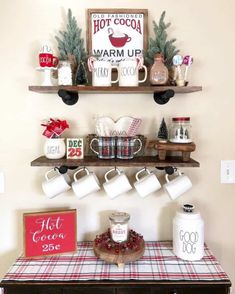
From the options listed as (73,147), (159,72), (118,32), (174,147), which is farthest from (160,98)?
(73,147)

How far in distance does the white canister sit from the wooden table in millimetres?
33

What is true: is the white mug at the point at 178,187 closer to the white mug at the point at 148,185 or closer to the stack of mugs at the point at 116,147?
the white mug at the point at 148,185

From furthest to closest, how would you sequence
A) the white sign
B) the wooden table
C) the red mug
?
the white sign, the red mug, the wooden table

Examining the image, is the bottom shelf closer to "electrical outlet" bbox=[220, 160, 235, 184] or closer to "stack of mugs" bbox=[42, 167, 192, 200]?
"stack of mugs" bbox=[42, 167, 192, 200]

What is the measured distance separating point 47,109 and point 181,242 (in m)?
0.86

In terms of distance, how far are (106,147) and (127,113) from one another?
0.22 m

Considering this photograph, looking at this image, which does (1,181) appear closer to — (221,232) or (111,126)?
(111,126)


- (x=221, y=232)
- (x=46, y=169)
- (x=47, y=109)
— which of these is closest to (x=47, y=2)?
(x=47, y=109)

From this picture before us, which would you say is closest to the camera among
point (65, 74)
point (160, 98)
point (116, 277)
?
point (116, 277)

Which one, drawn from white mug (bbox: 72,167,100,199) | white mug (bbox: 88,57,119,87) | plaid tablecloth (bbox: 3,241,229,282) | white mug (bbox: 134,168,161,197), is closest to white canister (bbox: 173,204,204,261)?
plaid tablecloth (bbox: 3,241,229,282)

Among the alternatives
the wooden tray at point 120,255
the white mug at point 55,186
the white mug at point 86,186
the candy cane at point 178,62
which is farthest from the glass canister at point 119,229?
the candy cane at point 178,62

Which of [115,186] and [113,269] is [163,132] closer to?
[115,186]

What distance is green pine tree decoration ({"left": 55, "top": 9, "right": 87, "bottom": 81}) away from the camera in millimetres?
1201

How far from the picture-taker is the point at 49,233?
1226 mm
